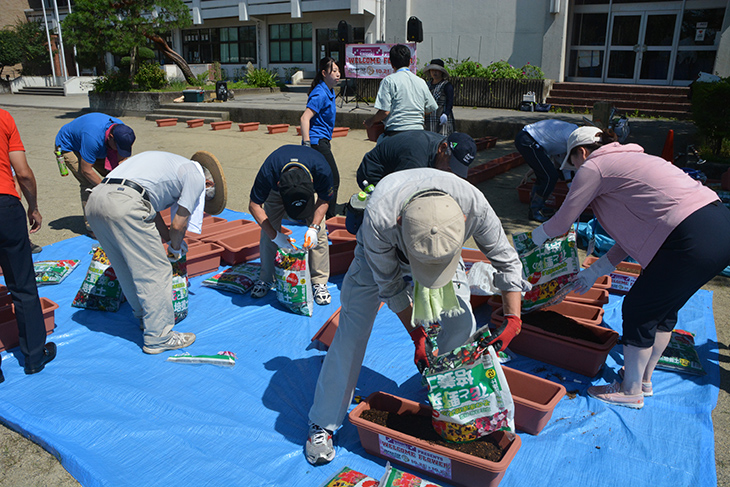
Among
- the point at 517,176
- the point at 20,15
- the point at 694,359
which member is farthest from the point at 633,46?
the point at 20,15

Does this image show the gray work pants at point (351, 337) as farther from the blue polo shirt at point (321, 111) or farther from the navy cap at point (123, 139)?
the blue polo shirt at point (321, 111)

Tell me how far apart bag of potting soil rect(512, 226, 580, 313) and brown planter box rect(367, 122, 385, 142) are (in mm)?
2704

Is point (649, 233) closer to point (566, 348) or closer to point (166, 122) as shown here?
point (566, 348)

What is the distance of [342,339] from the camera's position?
8.46ft

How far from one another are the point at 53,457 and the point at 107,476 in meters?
0.45

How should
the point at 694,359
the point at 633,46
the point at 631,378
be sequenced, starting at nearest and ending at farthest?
the point at 631,378 → the point at 694,359 → the point at 633,46

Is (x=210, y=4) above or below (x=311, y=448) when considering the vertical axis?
above

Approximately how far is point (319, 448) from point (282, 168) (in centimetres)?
201

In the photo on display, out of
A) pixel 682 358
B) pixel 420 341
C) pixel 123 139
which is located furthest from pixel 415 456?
pixel 123 139

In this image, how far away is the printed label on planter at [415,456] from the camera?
2.38 meters

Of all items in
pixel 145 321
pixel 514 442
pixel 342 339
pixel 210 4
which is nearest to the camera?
pixel 514 442

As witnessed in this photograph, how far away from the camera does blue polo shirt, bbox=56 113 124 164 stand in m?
5.01

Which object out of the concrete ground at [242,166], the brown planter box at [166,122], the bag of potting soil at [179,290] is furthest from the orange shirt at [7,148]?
the brown planter box at [166,122]

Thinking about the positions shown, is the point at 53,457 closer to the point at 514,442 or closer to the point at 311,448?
the point at 311,448
